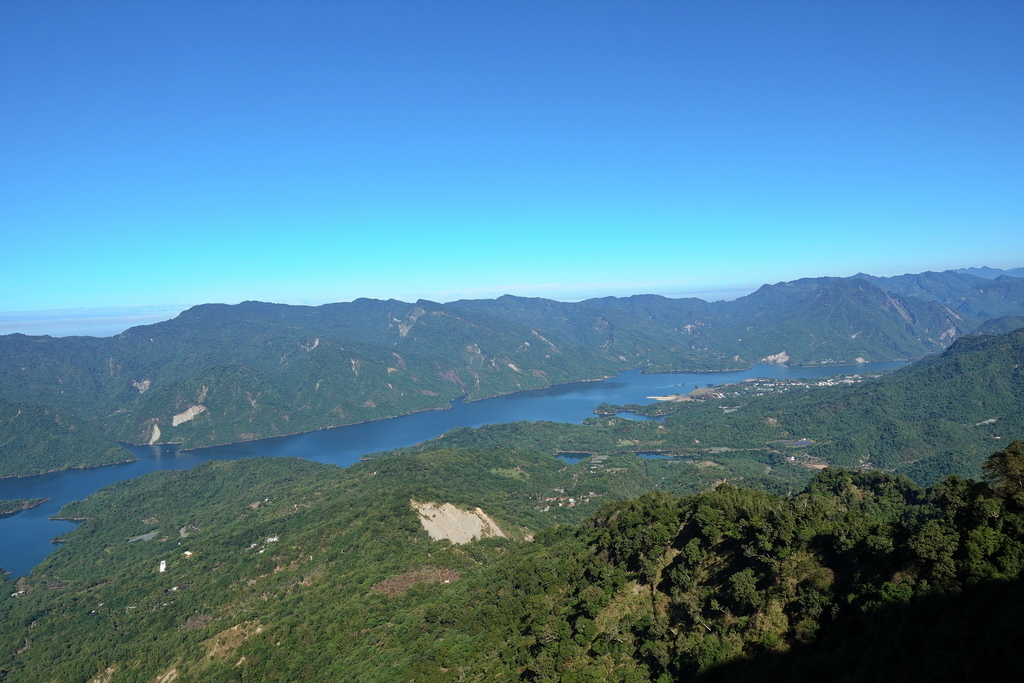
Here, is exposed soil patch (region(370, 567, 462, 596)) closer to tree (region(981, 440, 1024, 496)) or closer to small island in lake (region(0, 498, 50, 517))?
tree (region(981, 440, 1024, 496))

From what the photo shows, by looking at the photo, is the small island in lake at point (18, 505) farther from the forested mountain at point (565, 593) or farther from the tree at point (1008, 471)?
the tree at point (1008, 471)

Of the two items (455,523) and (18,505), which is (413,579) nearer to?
(455,523)

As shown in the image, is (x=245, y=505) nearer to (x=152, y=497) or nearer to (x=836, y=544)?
(x=152, y=497)

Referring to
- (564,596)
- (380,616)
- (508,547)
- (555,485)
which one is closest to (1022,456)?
(564,596)

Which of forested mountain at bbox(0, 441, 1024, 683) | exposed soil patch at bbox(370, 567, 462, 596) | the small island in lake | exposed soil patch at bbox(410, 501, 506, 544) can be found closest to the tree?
forested mountain at bbox(0, 441, 1024, 683)

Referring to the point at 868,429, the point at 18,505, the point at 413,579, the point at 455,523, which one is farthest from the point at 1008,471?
the point at 18,505
